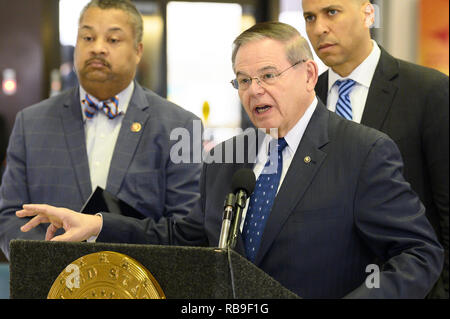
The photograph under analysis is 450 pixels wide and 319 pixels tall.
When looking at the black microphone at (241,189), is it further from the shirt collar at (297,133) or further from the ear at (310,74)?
the ear at (310,74)

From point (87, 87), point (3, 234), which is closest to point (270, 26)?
point (87, 87)

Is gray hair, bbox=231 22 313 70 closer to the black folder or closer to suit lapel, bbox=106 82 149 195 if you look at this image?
the black folder

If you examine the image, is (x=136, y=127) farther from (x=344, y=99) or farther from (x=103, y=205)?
(x=344, y=99)

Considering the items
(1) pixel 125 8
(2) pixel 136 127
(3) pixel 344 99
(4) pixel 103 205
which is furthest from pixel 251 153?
(1) pixel 125 8

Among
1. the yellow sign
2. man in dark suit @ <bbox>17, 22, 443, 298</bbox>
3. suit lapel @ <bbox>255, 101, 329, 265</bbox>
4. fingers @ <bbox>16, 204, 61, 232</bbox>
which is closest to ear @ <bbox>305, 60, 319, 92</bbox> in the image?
man in dark suit @ <bbox>17, 22, 443, 298</bbox>

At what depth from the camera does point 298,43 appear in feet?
5.55

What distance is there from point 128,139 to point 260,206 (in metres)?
0.80

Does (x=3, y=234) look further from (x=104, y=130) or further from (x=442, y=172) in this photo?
(x=442, y=172)

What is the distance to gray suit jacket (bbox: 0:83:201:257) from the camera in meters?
2.21

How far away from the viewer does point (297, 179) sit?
1.58 m

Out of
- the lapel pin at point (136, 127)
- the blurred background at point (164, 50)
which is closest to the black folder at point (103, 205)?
the lapel pin at point (136, 127)

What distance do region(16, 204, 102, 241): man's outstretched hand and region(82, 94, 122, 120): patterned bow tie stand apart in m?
0.72

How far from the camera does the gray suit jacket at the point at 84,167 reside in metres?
2.21
